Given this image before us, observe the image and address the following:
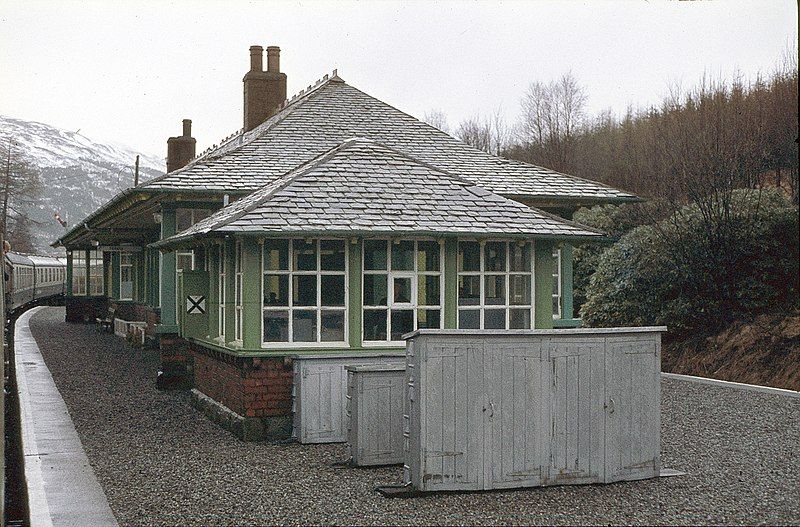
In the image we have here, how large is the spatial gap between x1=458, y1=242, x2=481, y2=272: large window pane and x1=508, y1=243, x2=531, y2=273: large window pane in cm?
46

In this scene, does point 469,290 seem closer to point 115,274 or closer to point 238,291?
point 238,291

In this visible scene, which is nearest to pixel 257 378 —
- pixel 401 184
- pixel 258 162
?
pixel 401 184

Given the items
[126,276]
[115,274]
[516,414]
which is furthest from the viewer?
[115,274]

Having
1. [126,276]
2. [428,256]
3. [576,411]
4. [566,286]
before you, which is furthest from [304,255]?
[126,276]

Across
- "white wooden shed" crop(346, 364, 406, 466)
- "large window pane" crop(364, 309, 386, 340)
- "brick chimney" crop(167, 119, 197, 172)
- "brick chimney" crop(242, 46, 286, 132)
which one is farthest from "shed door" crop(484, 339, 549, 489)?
"brick chimney" crop(167, 119, 197, 172)

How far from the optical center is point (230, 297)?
13234 mm

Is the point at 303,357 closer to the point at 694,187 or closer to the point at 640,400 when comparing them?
the point at 640,400

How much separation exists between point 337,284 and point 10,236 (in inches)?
2474

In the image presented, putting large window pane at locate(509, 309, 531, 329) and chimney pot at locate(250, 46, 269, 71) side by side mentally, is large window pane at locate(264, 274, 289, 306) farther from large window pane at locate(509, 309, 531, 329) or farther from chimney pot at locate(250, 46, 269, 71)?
chimney pot at locate(250, 46, 269, 71)

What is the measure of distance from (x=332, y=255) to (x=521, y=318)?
8.77 feet

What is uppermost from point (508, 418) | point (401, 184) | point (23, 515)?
point (401, 184)

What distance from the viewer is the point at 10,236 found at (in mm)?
70000

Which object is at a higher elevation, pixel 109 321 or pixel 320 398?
pixel 320 398

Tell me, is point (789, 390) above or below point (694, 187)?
below
